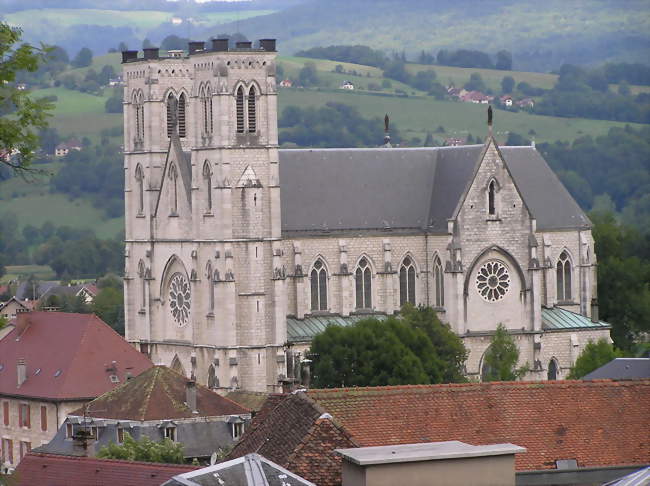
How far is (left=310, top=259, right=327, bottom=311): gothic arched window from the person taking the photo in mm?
99688

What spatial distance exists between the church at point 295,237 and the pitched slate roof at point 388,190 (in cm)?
8

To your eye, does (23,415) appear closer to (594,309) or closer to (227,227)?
(227,227)

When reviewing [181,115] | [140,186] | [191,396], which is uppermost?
[181,115]

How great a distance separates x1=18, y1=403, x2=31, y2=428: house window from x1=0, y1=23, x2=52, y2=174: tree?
56.6 meters

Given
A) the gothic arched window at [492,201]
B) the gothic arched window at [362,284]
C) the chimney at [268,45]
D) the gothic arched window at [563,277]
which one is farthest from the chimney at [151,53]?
the gothic arched window at [563,277]

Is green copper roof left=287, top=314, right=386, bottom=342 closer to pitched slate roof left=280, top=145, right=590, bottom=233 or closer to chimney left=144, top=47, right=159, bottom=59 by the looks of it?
pitched slate roof left=280, top=145, right=590, bottom=233

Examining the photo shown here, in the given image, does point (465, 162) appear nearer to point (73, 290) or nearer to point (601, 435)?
point (601, 435)

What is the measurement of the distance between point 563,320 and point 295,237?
544 inches

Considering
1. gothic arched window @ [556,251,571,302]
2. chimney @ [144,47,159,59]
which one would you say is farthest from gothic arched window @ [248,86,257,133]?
gothic arched window @ [556,251,571,302]

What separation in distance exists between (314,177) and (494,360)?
39.4ft

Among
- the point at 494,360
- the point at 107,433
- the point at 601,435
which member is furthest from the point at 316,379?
the point at 601,435

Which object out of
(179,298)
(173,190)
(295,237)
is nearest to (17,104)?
(295,237)

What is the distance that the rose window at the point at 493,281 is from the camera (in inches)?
4008

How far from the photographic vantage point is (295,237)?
98938 millimetres
